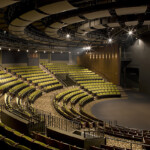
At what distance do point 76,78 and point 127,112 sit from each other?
8986 mm

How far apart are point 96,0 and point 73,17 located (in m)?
1.55

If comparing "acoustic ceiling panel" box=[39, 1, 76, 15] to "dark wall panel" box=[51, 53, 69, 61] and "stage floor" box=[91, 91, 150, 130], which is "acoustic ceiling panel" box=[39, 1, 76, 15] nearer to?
"stage floor" box=[91, 91, 150, 130]

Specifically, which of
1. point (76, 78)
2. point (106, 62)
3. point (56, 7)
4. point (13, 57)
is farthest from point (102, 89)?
point (56, 7)

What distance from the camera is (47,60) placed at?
26.2 m

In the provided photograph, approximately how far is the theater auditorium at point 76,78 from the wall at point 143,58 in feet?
0.34

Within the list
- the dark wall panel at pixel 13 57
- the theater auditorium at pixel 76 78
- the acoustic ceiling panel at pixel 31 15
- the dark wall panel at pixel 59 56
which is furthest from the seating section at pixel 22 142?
the dark wall panel at pixel 59 56

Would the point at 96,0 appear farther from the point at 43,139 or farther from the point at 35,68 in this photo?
the point at 35,68

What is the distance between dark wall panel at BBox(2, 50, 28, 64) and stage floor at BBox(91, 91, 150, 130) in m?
12.8

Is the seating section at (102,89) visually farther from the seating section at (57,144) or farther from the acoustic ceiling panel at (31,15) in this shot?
the seating section at (57,144)

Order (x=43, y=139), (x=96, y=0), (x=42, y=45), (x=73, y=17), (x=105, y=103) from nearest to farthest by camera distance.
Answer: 1. (x=43, y=139)
2. (x=96, y=0)
3. (x=73, y=17)
4. (x=105, y=103)
5. (x=42, y=45)

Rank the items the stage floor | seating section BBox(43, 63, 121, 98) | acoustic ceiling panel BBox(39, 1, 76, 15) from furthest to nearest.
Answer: seating section BBox(43, 63, 121, 98) → the stage floor → acoustic ceiling panel BBox(39, 1, 76, 15)

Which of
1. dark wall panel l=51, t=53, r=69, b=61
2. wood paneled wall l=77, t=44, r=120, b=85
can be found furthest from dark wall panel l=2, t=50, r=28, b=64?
wood paneled wall l=77, t=44, r=120, b=85

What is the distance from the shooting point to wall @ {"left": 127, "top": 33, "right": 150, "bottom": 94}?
56.6ft

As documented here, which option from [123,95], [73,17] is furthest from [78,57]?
[73,17]
